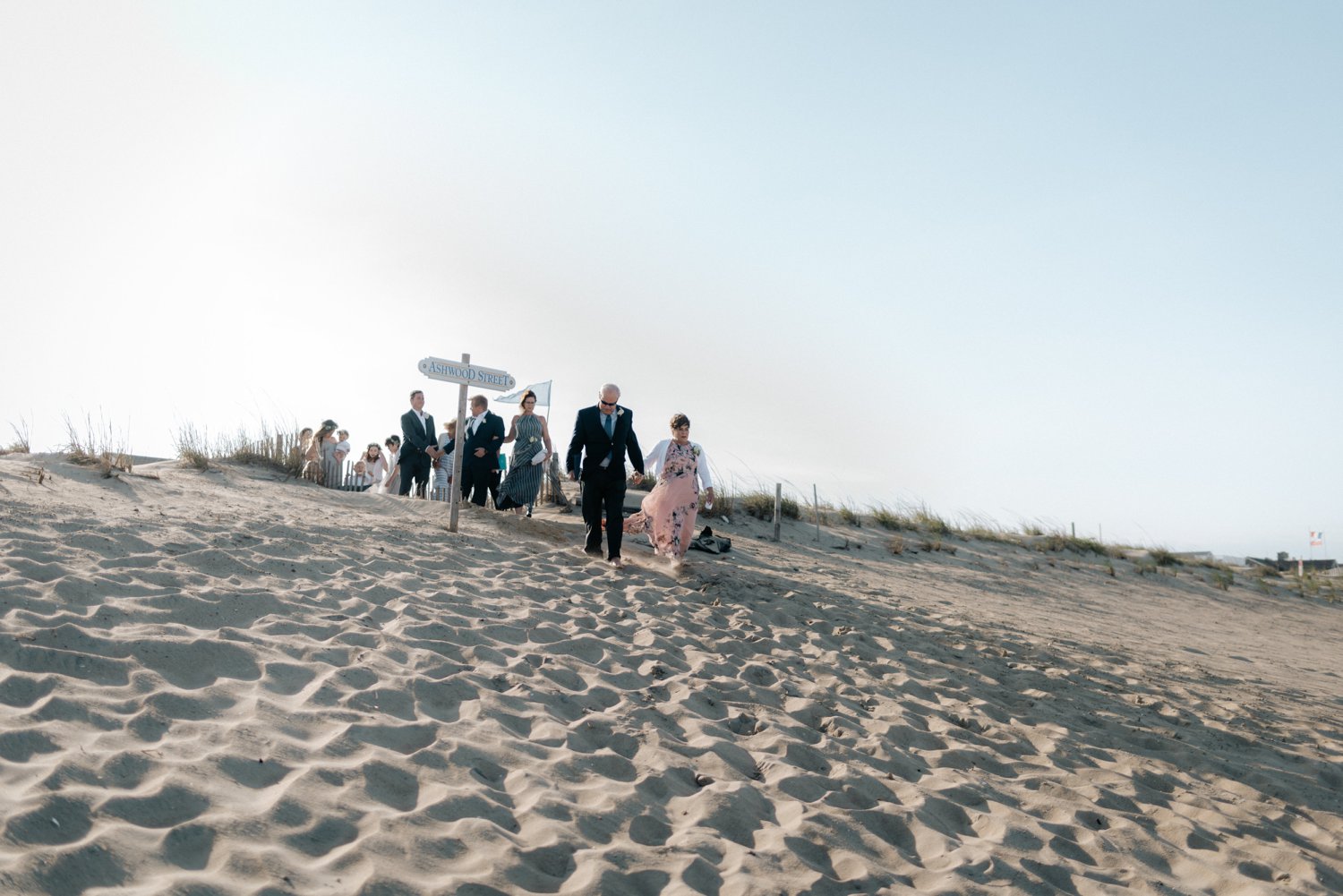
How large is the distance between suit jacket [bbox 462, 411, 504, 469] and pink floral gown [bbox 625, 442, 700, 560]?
115 inches

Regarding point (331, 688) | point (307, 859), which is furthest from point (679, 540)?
point (307, 859)

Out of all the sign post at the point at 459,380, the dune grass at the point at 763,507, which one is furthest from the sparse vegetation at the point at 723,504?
the sign post at the point at 459,380

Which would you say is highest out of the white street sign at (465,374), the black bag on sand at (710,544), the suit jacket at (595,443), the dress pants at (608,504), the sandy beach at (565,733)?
the white street sign at (465,374)

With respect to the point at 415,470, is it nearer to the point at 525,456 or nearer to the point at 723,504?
the point at 525,456

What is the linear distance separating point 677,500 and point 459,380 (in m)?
2.69

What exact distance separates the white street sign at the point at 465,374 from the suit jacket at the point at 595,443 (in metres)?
1.30

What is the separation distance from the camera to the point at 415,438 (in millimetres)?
11672

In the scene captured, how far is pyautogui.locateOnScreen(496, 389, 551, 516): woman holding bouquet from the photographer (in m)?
10.5

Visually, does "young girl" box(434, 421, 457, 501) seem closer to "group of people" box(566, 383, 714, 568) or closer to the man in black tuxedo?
the man in black tuxedo

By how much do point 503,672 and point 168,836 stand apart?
232cm

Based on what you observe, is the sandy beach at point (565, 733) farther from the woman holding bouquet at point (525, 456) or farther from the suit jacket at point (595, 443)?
the woman holding bouquet at point (525, 456)

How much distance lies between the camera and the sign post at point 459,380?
922 centimetres

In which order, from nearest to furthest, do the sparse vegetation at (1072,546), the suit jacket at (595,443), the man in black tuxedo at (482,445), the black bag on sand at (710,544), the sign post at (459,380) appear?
the suit jacket at (595,443), the sign post at (459,380), the man in black tuxedo at (482,445), the black bag on sand at (710,544), the sparse vegetation at (1072,546)

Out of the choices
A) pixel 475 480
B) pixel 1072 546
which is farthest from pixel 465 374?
pixel 1072 546
